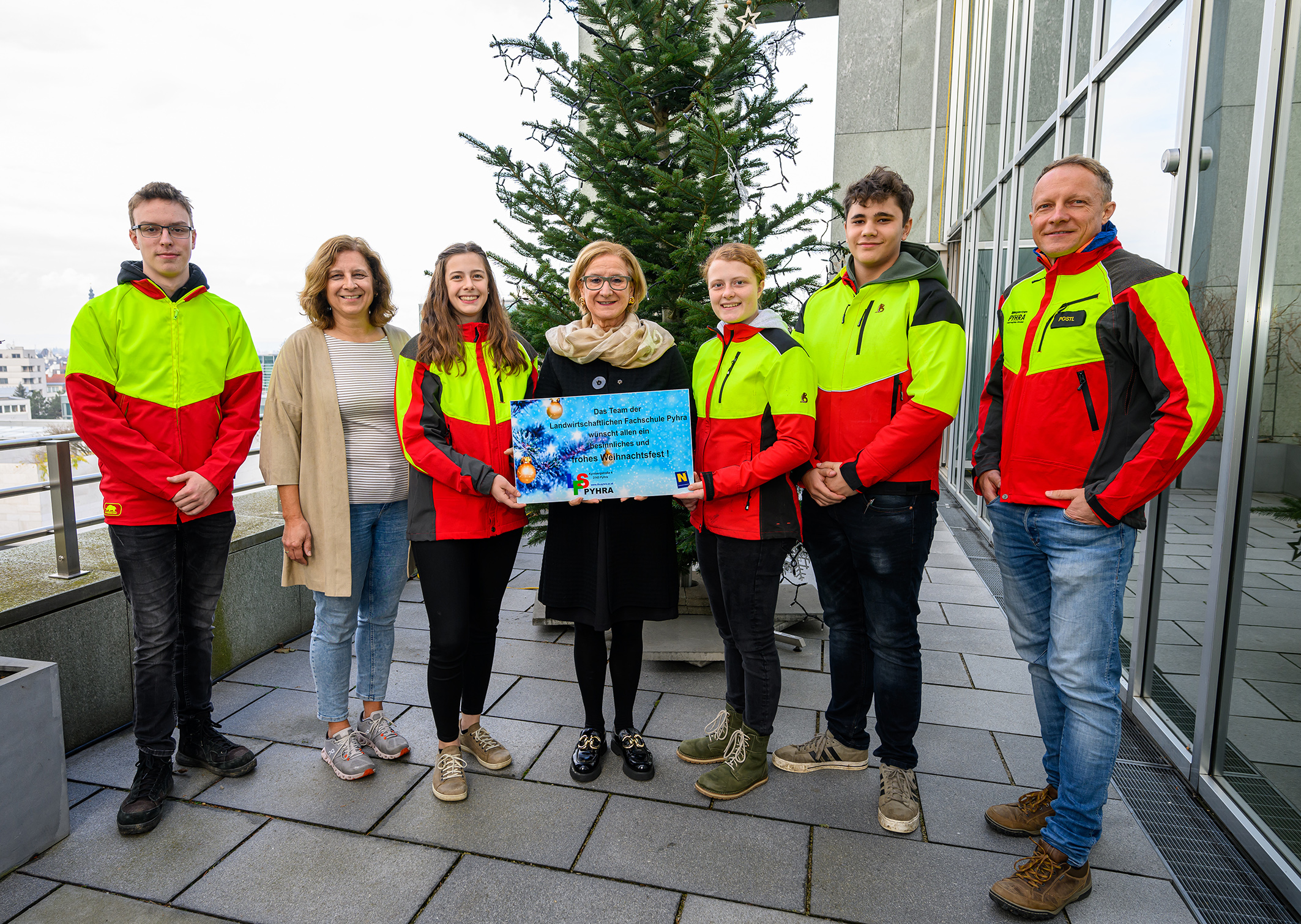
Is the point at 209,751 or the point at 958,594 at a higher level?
the point at 209,751

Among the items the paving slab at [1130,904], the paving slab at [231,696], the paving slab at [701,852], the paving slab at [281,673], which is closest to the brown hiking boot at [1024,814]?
the paving slab at [1130,904]

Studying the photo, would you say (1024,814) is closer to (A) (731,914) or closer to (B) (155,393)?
(A) (731,914)

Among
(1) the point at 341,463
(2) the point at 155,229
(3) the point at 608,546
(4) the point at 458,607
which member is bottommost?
(4) the point at 458,607

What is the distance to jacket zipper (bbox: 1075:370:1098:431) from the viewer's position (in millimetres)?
2367

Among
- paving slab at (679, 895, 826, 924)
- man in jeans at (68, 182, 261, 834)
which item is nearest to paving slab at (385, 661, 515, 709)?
man in jeans at (68, 182, 261, 834)

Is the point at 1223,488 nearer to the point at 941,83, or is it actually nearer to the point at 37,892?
the point at 37,892

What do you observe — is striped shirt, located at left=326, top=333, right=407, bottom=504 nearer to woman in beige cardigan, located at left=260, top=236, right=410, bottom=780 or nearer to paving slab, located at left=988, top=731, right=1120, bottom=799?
woman in beige cardigan, located at left=260, top=236, right=410, bottom=780

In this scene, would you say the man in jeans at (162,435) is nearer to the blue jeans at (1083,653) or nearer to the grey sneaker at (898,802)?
the grey sneaker at (898,802)

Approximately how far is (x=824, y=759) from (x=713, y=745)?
1.61ft

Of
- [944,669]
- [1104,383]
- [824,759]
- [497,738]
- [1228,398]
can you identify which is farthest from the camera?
[944,669]

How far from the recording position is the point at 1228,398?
2936 mm

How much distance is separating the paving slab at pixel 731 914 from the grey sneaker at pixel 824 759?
2.96 feet

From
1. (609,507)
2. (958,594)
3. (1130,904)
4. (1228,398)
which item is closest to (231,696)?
(609,507)

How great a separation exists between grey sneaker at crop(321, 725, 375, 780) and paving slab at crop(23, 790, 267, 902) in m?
0.35
